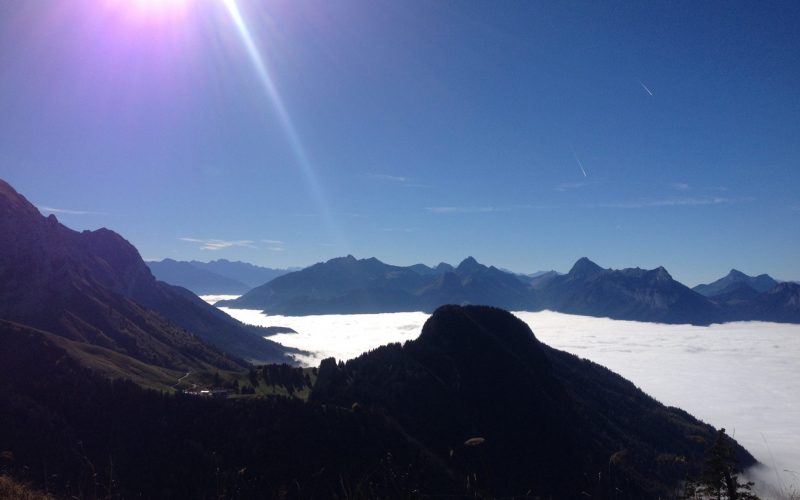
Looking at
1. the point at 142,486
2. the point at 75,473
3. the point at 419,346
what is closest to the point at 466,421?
the point at 419,346

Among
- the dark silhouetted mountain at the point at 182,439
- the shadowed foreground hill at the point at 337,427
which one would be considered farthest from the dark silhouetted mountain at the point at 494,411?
the dark silhouetted mountain at the point at 182,439

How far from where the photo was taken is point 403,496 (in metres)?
18.4

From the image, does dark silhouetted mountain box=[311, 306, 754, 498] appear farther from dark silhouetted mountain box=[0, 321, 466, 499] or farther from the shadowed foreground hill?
dark silhouetted mountain box=[0, 321, 466, 499]

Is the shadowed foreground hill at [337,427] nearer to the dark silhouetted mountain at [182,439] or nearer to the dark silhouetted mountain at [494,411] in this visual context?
Answer: the dark silhouetted mountain at [182,439]

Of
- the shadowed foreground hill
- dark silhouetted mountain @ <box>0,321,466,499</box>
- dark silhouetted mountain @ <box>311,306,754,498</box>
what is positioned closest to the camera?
dark silhouetted mountain @ <box>0,321,466,499</box>

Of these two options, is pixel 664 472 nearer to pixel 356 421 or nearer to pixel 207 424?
pixel 356 421

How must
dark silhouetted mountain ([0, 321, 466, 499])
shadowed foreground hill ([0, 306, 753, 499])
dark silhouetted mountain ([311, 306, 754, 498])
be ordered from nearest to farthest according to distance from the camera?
dark silhouetted mountain ([0, 321, 466, 499]) → shadowed foreground hill ([0, 306, 753, 499]) → dark silhouetted mountain ([311, 306, 754, 498])

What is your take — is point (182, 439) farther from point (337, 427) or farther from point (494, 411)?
point (494, 411)

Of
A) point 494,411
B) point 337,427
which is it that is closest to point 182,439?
point 337,427

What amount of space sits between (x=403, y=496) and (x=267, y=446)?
97683 mm

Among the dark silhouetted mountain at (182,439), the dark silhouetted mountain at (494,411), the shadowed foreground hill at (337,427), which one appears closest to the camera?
the dark silhouetted mountain at (182,439)

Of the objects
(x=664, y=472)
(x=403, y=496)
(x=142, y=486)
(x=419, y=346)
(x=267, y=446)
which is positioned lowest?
(x=664, y=472)

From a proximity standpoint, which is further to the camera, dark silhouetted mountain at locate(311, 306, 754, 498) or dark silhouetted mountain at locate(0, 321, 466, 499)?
dark silhouetted mountain at locate(311, 306, 754, 498)

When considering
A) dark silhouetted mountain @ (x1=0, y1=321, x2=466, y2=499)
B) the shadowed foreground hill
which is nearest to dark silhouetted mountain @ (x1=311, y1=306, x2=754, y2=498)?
the shadowed foreground hill
